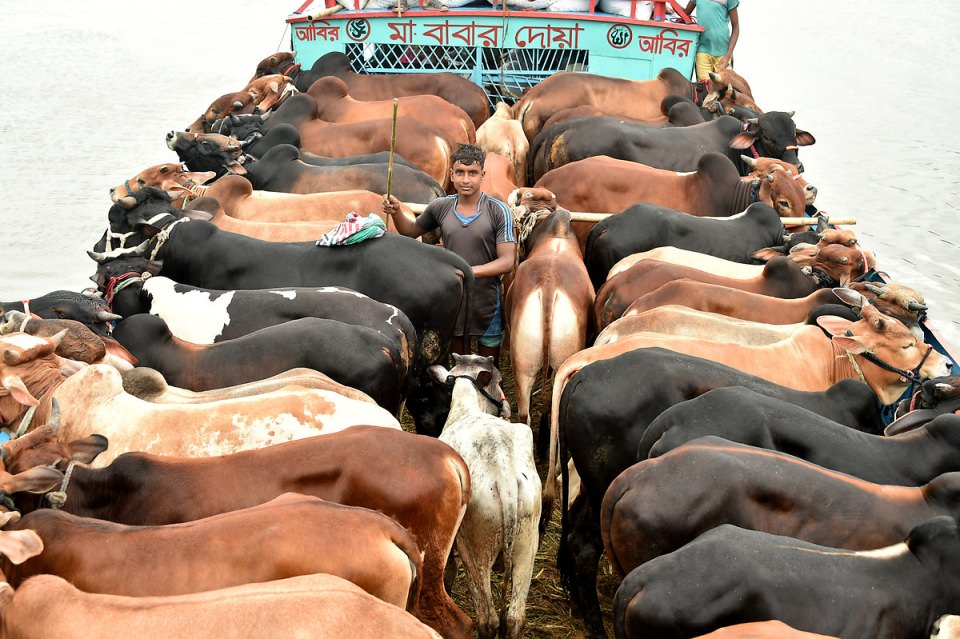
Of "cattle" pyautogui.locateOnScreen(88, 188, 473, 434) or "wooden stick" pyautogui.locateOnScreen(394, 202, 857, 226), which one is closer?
"cattle" pyautogui.locateOnScreen(88, 188, 473, 434)

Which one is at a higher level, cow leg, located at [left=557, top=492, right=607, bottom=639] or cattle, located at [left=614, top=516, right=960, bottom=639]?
cattle, located at [left=614, top=516, right=960, bottom=639]

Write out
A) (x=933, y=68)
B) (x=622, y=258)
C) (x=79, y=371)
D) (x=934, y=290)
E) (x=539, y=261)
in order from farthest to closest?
(x=933, y=68), (x=934, y=290), (x=622, y=258), (x=539, y=261), (x=79, y=371)

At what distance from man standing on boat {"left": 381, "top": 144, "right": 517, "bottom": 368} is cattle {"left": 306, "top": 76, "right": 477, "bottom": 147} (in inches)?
106

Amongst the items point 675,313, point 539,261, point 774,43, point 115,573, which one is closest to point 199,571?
point 115,573

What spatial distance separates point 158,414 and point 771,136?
586 cm

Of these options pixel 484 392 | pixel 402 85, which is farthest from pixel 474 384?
pixel 402 85

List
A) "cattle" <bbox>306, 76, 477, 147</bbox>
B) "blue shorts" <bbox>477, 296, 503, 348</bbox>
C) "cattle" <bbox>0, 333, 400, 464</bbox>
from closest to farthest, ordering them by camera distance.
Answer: "cattle" <bbox>0, 333, 400, 464</bbox>, "blue shorts" <bbox>477, 296, 503, 348</bbox>, "cattle" <bbox>306, 76, 477, 147</bbox>

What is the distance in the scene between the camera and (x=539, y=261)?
604cm

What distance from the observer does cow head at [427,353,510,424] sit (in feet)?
15.7

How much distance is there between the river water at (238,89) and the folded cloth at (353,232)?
5078 mm

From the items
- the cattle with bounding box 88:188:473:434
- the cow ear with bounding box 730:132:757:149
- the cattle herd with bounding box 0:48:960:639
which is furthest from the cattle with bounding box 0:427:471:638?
the cow ear with bounding box 730:132:757:149

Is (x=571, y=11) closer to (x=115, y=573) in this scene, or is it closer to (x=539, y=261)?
(x=539, y=261)

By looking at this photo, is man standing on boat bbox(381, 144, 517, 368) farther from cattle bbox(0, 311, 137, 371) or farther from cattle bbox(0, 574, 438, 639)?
cattle bbox(0, 574, 438, 639)

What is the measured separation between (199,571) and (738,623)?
1667mm
